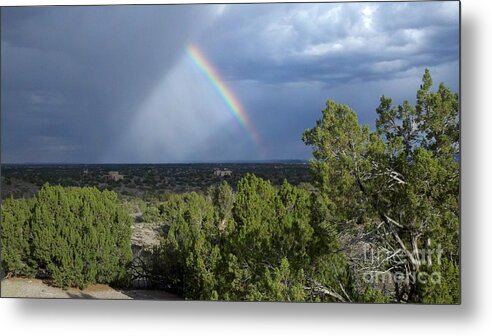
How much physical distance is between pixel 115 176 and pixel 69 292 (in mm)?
871

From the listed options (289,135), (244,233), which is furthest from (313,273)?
(289,135)

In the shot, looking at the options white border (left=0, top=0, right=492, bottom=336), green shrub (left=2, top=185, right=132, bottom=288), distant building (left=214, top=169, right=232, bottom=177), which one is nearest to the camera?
white border (left=0, top=0, right=492, bottom=336)

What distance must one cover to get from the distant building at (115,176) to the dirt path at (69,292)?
76 cm

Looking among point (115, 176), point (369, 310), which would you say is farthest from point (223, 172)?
point (369, 310)

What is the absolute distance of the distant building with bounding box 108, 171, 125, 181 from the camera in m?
4.79

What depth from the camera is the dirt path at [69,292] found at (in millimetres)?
4809

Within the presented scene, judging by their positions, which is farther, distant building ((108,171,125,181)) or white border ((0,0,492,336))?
distant building ((108,171,125,181))

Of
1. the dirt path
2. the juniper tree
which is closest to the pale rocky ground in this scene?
the dirt path

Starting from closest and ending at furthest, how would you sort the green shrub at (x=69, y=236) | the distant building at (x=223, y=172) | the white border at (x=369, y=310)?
1. the white border at (x=369, y=310)
2. the distant building at (x=223, y=172)
3. the green shrub at (x=69, y=236)

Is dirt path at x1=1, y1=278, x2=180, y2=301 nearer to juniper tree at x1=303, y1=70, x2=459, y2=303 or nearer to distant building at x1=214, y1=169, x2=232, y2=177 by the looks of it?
distant building at x1=214, y1=169, x2=232, y2=177

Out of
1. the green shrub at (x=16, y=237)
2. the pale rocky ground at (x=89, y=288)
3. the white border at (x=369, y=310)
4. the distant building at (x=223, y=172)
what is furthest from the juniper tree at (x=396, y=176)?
the green shrub at (x=16, y=237)

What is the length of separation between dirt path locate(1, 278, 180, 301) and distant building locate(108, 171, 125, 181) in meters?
0.76

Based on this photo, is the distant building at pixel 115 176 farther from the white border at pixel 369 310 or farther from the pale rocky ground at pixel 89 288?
the white border at pixel 369 310

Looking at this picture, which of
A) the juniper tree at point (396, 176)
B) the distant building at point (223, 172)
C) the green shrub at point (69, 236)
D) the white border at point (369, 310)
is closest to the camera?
the white border at point (369, 310)
